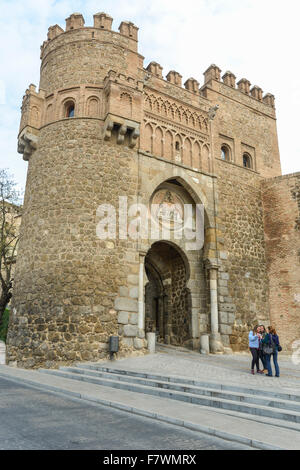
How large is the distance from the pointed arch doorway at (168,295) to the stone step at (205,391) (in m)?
5.46

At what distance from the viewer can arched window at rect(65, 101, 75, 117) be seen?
13.6 m

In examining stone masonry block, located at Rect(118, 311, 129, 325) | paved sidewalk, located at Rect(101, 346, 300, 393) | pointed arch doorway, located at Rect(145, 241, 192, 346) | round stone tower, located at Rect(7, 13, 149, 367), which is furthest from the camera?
pointed arch doorway, located at Rect(145, 241, 192, 346)

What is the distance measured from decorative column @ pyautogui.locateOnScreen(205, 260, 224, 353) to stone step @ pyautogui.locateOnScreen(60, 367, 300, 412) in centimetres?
504

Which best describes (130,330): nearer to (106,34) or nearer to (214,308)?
(214,308)

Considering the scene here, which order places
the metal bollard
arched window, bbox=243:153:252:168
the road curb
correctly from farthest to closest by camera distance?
arched window, bbox=243:153:252:168 < the metal bollard < the road curb

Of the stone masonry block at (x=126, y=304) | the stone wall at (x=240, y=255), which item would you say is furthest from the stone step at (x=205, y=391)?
the stone wall at (x=240, y=255)

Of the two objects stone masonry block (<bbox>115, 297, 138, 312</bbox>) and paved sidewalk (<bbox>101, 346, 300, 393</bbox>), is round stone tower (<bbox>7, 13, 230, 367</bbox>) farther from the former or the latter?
paved sidewalk (<bbox>101, 346, 300, 393</bbox>)

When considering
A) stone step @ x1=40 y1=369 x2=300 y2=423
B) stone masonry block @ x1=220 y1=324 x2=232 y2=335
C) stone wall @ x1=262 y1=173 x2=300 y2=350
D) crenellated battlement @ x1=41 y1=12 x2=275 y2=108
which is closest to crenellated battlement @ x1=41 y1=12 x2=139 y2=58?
crenellated battlement @ x1=41 y1=12 x2=275 y2=108

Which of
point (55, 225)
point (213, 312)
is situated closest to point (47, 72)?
point (55, 225)

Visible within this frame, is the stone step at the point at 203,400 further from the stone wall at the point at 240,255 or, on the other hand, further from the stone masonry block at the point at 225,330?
the stone wall at the point at 240,255

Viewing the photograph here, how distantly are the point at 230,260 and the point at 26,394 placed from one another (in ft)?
32.2

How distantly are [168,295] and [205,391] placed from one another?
851cm

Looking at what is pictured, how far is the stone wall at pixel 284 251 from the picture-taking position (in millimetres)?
14922
